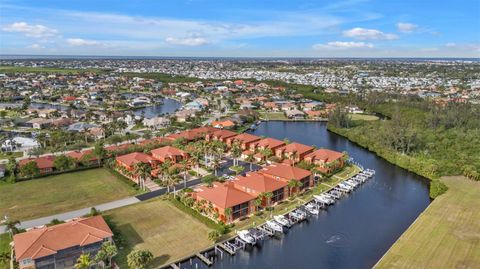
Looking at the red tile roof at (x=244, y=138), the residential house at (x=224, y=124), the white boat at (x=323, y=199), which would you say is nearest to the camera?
the white boat at (x=323, y=199)

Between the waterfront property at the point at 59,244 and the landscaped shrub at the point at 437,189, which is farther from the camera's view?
the landscaped shrub at the point at 437,189

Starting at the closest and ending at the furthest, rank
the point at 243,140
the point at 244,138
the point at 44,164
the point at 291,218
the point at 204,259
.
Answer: the point at 204,259 → the point at 291,218 → the point at 44,164 → the point at 243,140 → the point at 244,138

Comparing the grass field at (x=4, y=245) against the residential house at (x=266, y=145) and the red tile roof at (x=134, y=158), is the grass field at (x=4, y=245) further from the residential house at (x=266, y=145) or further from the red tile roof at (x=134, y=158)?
the residential house at (x=266, y=145)

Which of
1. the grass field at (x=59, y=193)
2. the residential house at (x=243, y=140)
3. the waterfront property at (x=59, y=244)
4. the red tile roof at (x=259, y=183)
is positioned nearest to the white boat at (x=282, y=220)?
the red tile roof at (x=259, y=183)

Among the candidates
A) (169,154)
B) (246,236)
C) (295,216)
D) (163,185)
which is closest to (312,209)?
(295,216)

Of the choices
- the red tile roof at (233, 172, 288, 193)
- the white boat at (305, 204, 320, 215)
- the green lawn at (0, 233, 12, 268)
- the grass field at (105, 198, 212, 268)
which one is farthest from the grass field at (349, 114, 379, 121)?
the green lawn at (0, 233, 12, 268)

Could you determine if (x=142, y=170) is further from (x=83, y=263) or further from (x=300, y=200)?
(x=300, y=200)

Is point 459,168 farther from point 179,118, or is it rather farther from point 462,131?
point 179,118
